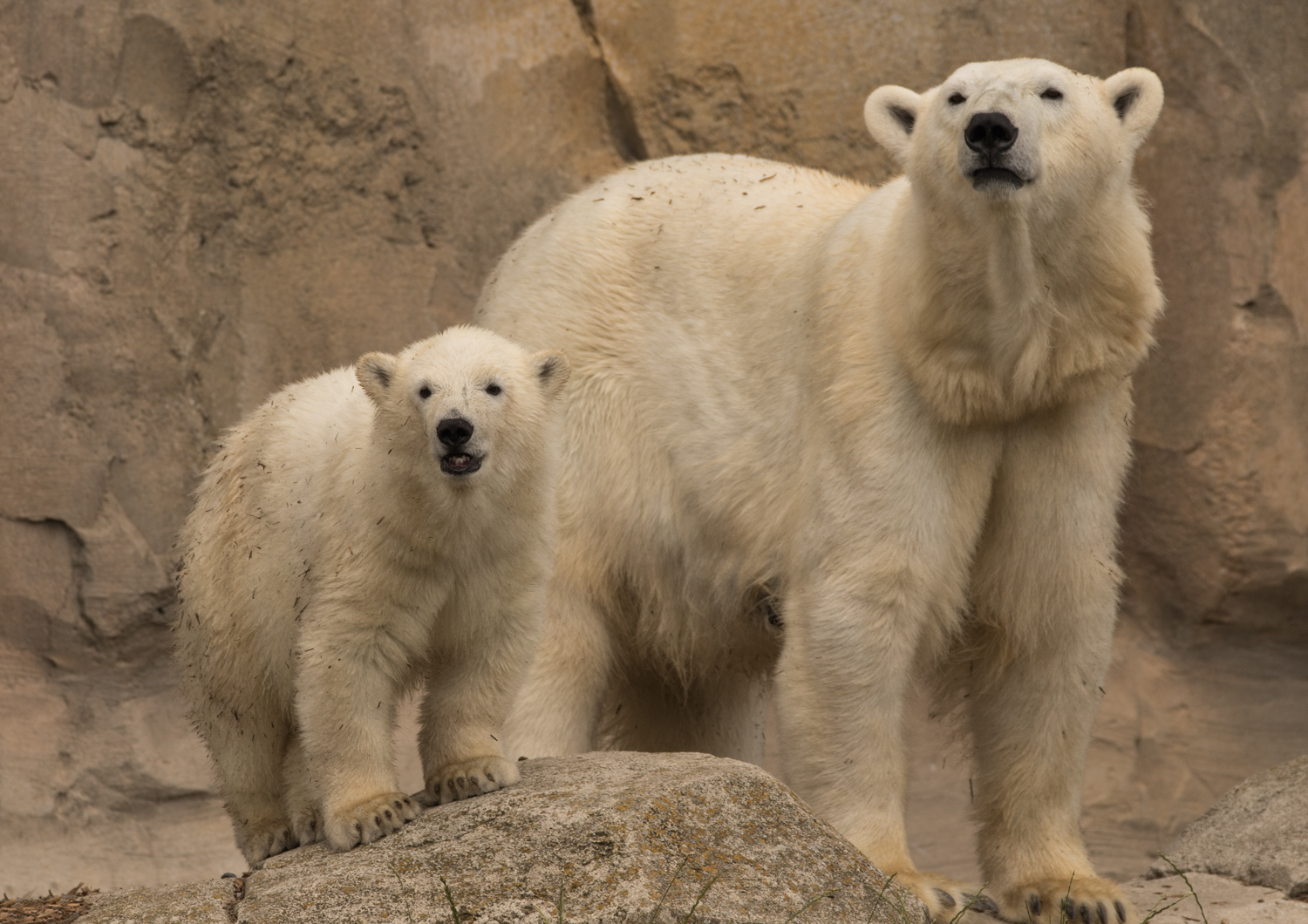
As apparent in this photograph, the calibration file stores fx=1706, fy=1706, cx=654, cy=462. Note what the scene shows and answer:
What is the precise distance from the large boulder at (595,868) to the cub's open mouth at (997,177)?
1492mm

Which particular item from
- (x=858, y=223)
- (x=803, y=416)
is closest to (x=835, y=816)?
(x=803, y=416)

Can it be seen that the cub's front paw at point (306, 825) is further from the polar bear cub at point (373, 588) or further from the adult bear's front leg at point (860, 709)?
the adult bear's front leg at point (860, 709)

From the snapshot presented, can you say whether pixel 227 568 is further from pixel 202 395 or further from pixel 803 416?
pixel 202 395

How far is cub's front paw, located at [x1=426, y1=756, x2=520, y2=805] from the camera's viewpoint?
3998 mm

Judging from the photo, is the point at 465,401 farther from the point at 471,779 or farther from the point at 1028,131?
the point at 1028,131

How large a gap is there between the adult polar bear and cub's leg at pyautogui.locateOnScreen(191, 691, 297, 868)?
3.03 ft

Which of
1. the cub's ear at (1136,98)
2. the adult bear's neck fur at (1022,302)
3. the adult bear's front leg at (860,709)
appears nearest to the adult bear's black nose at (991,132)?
the adult bear's neck fur at (1022,302)

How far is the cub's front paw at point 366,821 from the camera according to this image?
384 cm

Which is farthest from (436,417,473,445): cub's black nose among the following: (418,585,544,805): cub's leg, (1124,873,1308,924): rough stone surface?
(1124,873,1308,924): rough stone surface

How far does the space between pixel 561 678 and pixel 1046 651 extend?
148 cm

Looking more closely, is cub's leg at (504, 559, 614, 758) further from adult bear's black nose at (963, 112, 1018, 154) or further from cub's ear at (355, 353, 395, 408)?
adult bear's black nose at (963, 112, 1018, 154)

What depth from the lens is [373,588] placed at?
Answer: 3885 millimetres

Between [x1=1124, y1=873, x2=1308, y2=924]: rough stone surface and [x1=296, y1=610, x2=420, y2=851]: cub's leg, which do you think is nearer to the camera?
[x1=296, y1=610, x2=420, y2=851]: cub's leg

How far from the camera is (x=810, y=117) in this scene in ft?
23.3
